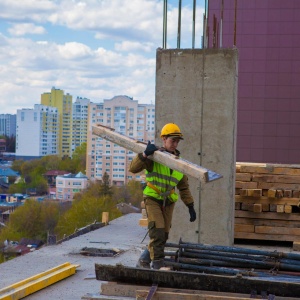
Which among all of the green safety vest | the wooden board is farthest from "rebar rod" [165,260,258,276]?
the green safety vest

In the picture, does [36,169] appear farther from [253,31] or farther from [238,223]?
[238,223]

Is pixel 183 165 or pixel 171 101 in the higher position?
pixel 171 101

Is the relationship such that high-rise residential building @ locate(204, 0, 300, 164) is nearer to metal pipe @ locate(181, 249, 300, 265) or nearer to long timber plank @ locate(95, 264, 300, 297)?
metal pipe @ locate(181, 249, 300, 265)

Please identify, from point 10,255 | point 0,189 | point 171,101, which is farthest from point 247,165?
point 0,189

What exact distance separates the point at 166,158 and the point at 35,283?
2.54 m

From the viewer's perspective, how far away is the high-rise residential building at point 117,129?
151000mm

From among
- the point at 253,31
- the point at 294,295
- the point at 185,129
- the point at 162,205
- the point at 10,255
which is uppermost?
the point at 253,31

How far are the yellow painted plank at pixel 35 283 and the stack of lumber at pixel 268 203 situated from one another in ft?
11.0

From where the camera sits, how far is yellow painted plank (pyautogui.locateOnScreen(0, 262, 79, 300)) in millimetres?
9648

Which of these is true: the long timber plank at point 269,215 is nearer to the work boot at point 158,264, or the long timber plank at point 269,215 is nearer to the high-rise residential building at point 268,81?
the work boot at point 158,264

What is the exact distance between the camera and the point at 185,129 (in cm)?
1288

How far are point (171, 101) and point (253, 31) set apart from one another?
39634 millimetres

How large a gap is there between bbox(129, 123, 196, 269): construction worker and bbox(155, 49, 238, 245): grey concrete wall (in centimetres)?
291

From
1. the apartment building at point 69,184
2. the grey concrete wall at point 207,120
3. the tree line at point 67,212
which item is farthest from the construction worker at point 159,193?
the apartment building at point 69,184
